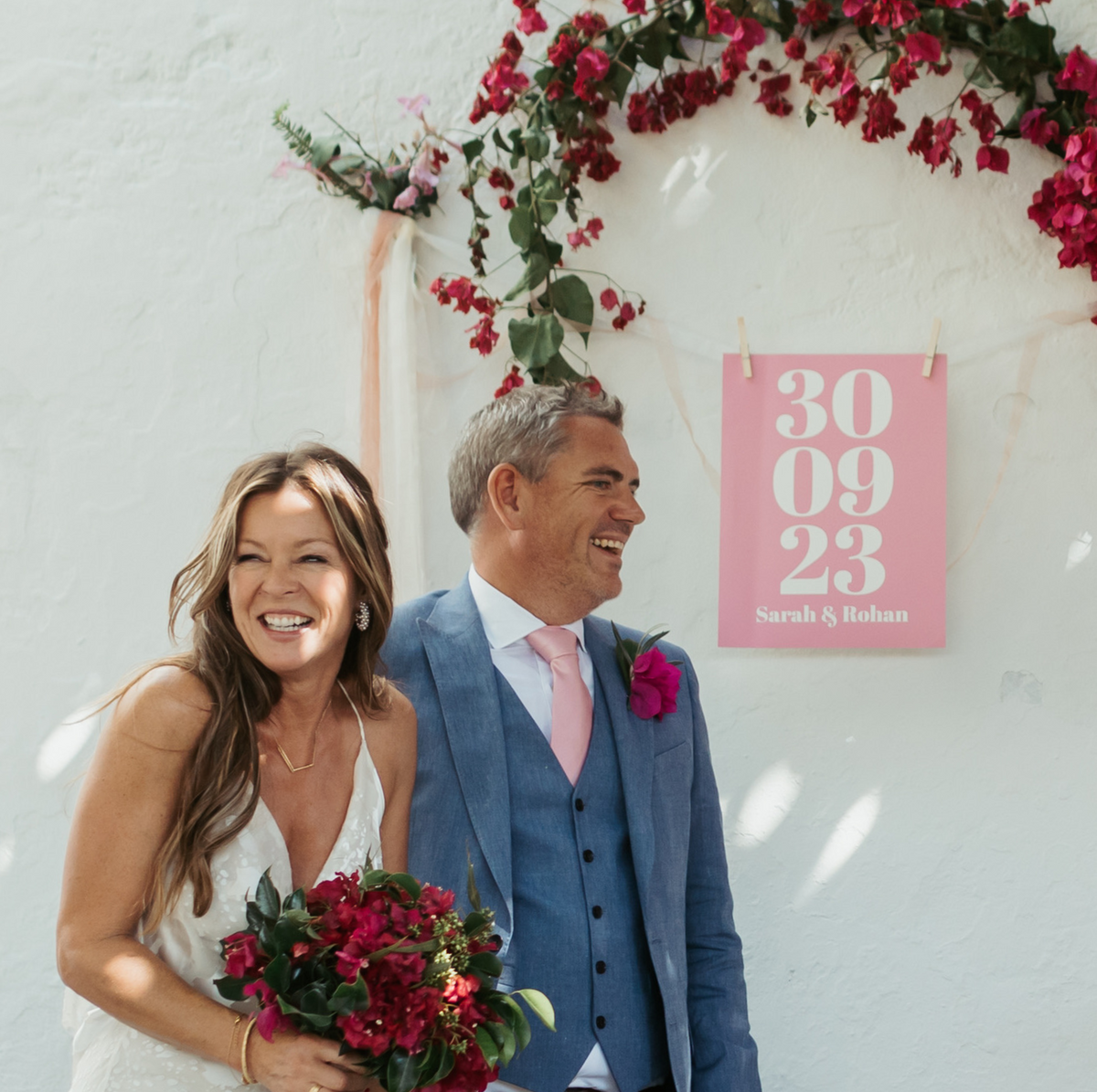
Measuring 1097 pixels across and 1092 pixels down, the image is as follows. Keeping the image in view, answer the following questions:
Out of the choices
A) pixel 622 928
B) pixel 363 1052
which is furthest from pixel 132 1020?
pixel 622 928

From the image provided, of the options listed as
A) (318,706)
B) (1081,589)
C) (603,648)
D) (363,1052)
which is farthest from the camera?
(1081,589)

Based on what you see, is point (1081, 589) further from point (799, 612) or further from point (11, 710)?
point (11, 710)

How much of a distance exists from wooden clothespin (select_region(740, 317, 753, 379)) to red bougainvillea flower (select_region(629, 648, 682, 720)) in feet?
3.03

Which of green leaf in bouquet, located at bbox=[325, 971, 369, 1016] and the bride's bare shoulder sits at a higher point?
the bride's bare shoulder

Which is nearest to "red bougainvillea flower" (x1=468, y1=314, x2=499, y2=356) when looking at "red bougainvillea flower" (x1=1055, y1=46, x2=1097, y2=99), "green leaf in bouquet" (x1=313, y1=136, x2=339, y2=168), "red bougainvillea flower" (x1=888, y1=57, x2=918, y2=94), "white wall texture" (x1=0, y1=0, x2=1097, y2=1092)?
"white wall texture" (x1=0, y1=0, x2=1097, y2=1092)

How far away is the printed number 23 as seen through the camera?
2.91 m

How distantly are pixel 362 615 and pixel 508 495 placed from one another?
474 mm

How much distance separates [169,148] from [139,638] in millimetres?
A: 1225

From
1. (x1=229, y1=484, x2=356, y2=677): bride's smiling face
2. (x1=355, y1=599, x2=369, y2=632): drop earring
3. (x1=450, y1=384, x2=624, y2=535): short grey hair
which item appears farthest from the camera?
(x1=450, y1=384, x2=624, y2=535): short grey hair

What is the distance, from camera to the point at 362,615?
Result: 2016 millimetres

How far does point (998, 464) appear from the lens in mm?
2918

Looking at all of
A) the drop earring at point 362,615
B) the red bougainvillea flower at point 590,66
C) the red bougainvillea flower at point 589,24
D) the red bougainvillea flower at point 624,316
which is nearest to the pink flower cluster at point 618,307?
the red bougainvillea flower at point 624,316

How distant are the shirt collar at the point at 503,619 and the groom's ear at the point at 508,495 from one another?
0.43 feet

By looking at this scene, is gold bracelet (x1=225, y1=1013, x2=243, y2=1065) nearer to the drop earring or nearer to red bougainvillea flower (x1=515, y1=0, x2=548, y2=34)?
the drop earring
